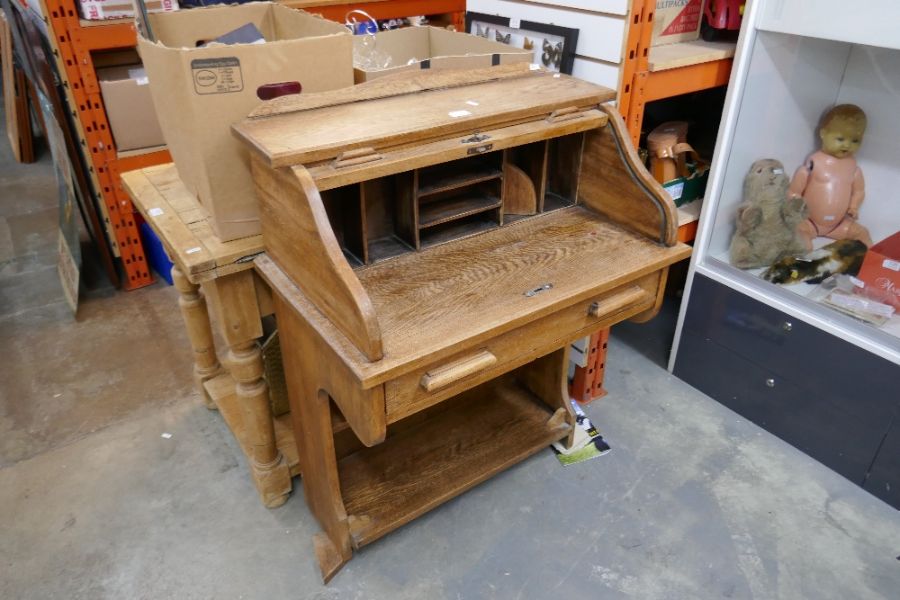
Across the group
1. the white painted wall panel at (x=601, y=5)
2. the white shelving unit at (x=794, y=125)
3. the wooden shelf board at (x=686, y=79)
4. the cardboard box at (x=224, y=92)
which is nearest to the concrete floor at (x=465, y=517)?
the white shelving unit at (x=794, y=125)

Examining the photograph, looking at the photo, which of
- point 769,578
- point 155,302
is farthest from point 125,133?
point 769,578

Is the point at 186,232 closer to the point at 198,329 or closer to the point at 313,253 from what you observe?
the point at 313,253

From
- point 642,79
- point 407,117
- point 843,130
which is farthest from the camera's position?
point 843,130

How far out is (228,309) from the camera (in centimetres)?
146

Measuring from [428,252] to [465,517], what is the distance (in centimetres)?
79

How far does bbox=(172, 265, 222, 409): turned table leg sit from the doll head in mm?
1987

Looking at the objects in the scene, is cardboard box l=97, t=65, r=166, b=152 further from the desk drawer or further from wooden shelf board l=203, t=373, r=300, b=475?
the desk drawer

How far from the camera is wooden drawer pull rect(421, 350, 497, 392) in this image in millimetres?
1165

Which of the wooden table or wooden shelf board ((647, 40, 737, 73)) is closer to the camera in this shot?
the wooden table

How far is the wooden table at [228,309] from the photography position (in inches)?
54.4

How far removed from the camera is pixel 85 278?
293 centimetres

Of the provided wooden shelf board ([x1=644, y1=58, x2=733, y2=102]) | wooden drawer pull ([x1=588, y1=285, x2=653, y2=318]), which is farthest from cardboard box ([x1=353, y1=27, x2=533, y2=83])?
wooden drawer pull ([x1=588, y1=285, x2=653, y2=318])

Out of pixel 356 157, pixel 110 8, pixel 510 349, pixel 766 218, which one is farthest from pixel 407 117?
pixel 110 8

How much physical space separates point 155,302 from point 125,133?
0.70 metres
